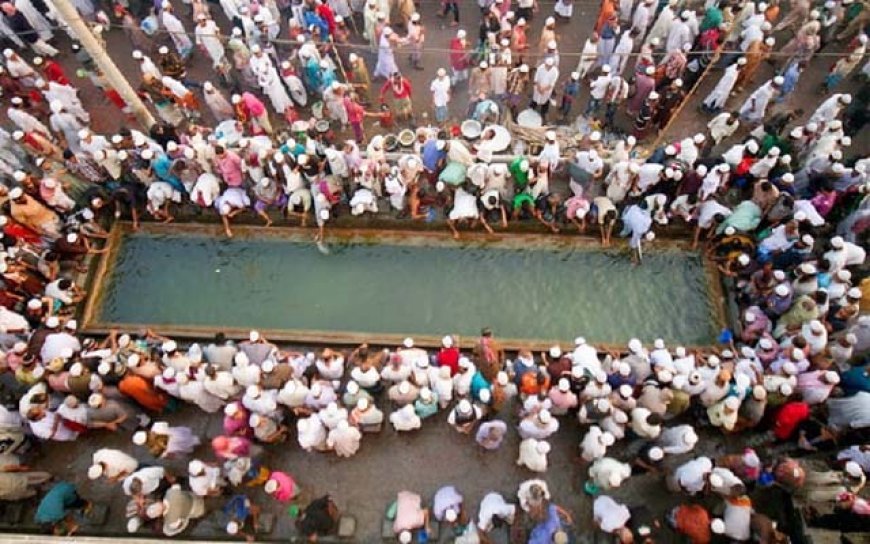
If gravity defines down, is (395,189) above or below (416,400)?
above

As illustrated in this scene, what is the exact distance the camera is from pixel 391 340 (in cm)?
1041

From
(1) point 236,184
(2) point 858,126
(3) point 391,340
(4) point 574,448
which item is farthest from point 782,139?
(1) point 236,184

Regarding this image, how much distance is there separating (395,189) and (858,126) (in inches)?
354

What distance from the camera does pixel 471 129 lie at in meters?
12.1

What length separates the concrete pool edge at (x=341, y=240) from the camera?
10.4m

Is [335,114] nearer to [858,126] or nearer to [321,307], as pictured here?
[321,307]

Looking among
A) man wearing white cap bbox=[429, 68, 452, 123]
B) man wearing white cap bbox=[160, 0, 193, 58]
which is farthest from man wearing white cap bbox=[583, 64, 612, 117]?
man wearing white cap bbox=[160, 0, 193, 58]

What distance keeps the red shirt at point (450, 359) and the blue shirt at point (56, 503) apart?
5.46m

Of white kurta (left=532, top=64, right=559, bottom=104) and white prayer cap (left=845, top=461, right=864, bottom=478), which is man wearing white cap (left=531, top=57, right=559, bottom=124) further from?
white prayer cap (left=845, top=461, right=864, bottom=478)

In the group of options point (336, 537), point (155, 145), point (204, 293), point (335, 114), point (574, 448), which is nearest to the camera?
point (336, 537)

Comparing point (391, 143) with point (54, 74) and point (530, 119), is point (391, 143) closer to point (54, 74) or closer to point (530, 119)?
point (530, 119)

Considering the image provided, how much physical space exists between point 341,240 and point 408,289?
1590 mm

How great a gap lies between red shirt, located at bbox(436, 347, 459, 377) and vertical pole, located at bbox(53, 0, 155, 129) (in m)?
7.49

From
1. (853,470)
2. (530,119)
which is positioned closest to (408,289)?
(530,119)
